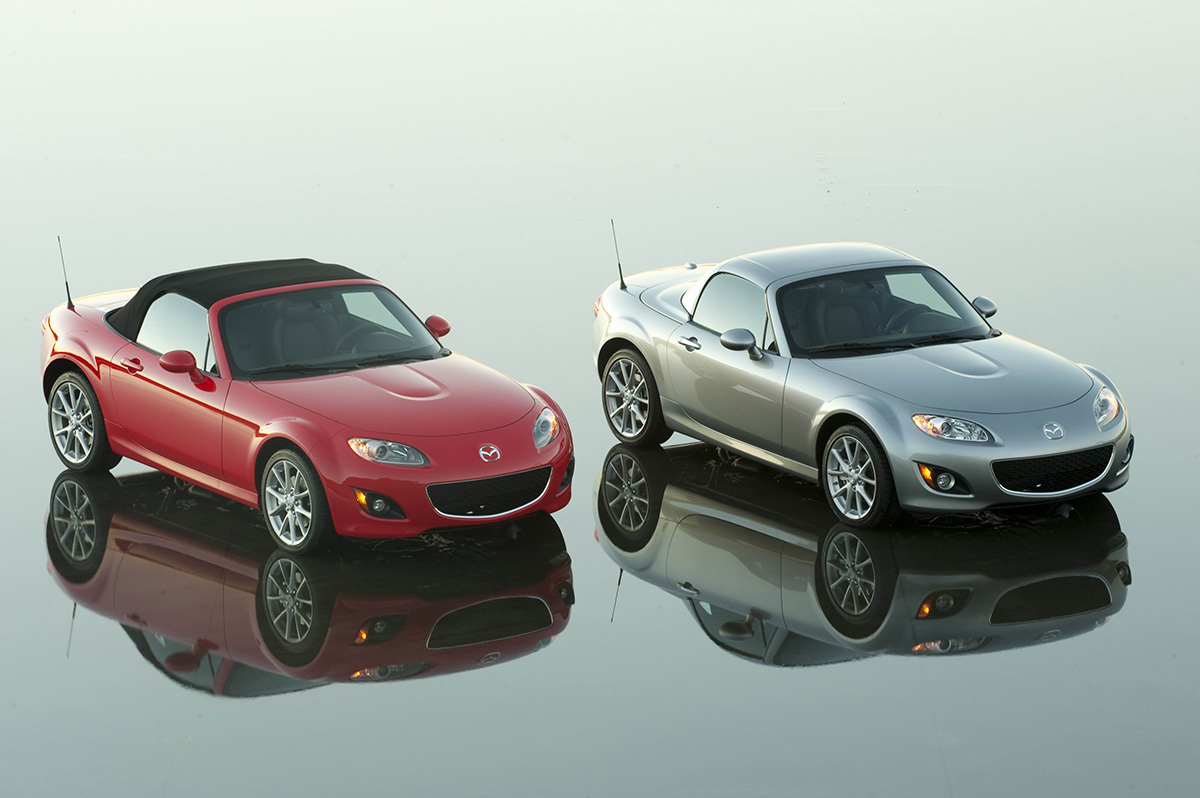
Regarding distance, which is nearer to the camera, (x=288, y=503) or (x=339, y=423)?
(x=339, y=423)

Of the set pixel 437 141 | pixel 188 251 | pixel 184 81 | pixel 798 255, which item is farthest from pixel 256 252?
pixel 184 81

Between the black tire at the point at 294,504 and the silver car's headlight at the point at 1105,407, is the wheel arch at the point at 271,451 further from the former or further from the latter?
the silver car's headlight at the point at 1105,407

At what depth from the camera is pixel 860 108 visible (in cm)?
2448

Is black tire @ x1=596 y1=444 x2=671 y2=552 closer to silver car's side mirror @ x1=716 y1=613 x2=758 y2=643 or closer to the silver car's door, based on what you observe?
the silver car's door

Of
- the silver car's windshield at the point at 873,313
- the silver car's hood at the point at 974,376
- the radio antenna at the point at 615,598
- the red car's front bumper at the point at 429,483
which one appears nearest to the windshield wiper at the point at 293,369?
the red car's front bumper at the point at 429,483

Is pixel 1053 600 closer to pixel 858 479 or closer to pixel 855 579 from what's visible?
A: pixel 855 579

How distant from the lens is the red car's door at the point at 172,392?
1055cm

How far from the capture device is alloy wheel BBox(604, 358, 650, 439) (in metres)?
12.4

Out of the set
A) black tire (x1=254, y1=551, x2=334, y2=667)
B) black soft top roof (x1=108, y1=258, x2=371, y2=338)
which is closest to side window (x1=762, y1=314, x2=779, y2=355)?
black soft top roof (x1=108, y1=258, x2=371, y2=338)

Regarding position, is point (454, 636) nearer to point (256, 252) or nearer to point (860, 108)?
point (256, 252)

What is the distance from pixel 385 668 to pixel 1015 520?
4.26 metres

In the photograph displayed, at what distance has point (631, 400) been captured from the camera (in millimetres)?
12484

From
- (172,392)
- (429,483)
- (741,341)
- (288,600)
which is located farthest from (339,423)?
(741,341)

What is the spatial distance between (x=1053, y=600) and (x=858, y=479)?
5.24 ft
